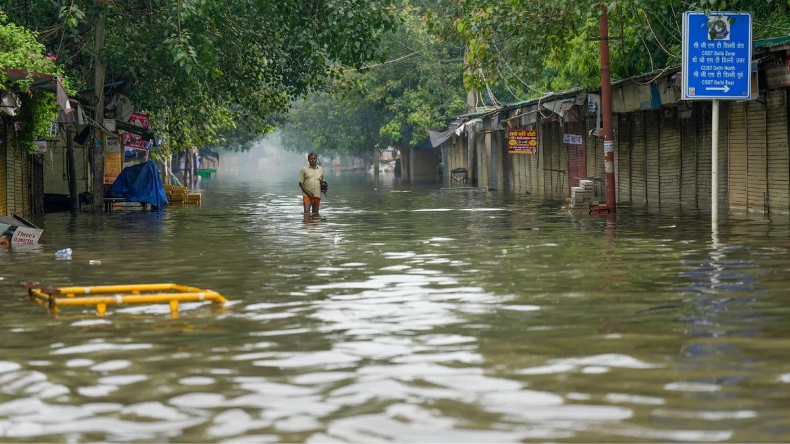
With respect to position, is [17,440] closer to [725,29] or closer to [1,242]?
[1,242]

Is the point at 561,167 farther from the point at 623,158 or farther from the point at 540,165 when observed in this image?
the point at 623,158

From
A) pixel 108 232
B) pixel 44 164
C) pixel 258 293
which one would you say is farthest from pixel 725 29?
pixel 44 164

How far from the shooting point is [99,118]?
2620 cm

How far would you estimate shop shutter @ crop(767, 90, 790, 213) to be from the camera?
66.6 ft

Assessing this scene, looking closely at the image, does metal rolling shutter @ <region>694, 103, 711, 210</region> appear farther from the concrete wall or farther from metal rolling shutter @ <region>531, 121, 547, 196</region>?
the concrete wall

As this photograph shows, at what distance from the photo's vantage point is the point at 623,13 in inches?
869

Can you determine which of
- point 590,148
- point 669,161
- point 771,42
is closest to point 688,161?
point 669,161

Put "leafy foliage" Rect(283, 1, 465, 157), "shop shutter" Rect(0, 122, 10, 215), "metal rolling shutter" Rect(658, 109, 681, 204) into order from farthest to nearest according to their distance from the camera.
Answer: "leafy foliage" Rect(283, 1, 465, 157), "metal rolling shutter" Rect(658, 109, 681, 204), "shop shutter" Rect(0, 122, 10, 215)

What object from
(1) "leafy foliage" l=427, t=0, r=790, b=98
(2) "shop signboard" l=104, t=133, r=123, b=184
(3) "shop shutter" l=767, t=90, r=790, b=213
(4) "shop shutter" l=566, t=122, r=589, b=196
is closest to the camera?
(3) "shop shutter" l=767, t=90, r=790, b=213

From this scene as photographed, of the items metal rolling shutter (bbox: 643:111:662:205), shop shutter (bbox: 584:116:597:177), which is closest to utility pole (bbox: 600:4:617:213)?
metal rolling shutter (bbox: 643:111:662:205)

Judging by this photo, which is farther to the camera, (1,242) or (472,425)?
(1,242)

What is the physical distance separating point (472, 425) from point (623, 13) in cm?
1788

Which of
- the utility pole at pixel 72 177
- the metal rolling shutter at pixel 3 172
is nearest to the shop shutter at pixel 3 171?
the metal rolling shutter at pixel 3 172

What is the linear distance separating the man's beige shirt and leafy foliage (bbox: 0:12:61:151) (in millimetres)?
5210
